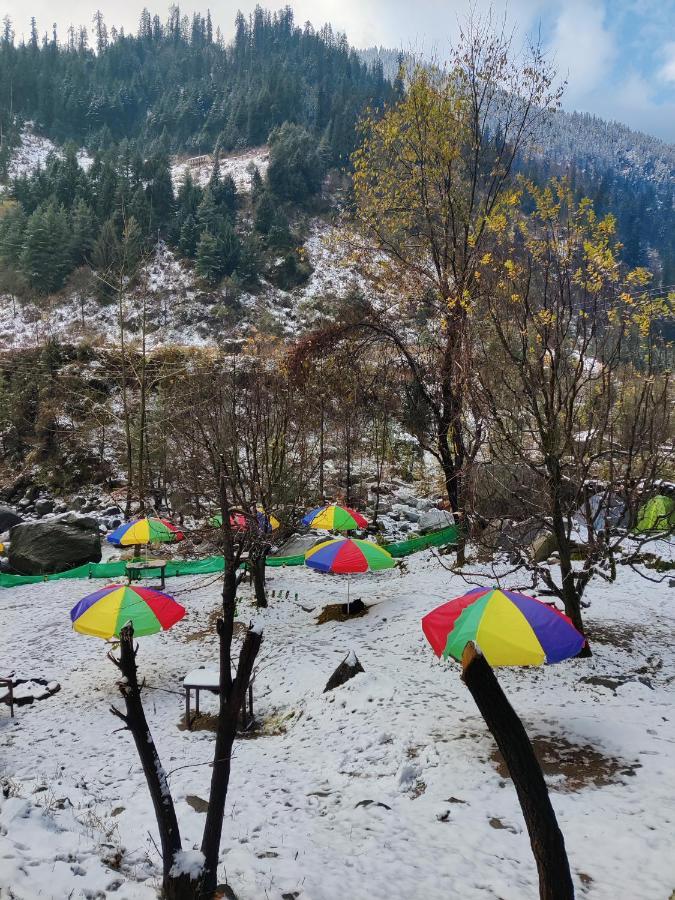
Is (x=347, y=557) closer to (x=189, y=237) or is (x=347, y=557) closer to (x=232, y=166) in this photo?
(x=189, y=237)

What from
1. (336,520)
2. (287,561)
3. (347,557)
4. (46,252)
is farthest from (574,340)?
(46,252)

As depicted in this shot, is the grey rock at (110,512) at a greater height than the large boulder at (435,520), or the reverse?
the large boulder at (435,520)

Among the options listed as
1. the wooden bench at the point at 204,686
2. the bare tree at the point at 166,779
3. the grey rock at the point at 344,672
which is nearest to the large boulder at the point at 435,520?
the grey rock at the point at 344,672

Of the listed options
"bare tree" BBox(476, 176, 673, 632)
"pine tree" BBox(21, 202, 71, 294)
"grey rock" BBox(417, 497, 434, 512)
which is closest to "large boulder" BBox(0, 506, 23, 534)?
"grey rock" BBox(417, 497, 434, 512)

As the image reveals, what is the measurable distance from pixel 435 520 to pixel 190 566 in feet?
30.0

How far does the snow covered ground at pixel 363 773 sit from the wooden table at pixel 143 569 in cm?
296

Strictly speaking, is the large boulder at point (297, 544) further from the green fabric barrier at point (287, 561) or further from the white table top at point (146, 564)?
the white table top at point (146, 564)

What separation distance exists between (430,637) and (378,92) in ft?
373

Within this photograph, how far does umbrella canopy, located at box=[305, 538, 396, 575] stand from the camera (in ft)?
32.7

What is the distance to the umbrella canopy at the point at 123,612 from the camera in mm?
7633

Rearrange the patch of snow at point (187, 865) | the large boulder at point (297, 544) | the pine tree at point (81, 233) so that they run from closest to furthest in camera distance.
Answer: the patch of snow at point (187, 865) < the large boulder at point (297, 544) < the pine tree at point (81, 233)

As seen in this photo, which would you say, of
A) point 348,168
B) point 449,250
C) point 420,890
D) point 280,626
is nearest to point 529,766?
point 420,890

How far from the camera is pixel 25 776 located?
611 cm

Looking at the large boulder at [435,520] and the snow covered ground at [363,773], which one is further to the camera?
the large boulder at [435,520]
